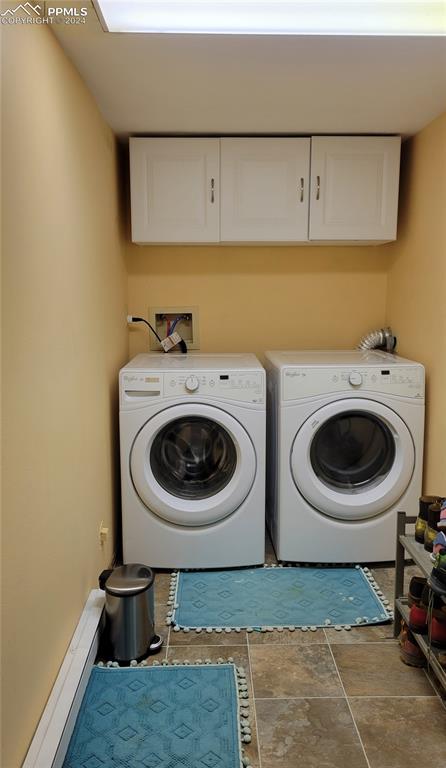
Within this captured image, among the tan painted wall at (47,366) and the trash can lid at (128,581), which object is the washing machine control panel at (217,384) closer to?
the tan painted wall at (47,366)

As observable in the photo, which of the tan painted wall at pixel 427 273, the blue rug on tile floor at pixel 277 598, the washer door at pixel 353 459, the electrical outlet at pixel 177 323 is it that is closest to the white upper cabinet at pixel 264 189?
the tan painted wall at pixel 427 273

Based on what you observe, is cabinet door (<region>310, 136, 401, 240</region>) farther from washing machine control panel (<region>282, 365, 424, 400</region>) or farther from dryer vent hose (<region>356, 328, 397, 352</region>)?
washing machine control panel (<region>282, 365, 424, 400</region>)

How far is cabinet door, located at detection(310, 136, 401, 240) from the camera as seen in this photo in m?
2.98

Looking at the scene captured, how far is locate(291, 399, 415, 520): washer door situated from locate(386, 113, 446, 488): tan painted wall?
0.16 metres

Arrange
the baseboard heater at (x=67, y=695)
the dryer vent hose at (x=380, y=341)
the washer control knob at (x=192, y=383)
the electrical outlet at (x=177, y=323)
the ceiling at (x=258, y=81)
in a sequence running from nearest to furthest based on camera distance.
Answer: the baseboard heater at (x=67, y=695) → the ceiling at (x=258, y=81) → the washer control knob at (x=192, y=383) → the dryer vent hose at (x=380, y=341) → the electrical outlet at (x=177, y=323)

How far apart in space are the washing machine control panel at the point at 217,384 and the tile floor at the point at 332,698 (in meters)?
0.95

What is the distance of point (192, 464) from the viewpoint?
2.90 metres

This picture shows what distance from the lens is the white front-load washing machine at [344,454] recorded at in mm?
2730

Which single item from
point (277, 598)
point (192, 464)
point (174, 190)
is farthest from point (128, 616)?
point (174, 190)

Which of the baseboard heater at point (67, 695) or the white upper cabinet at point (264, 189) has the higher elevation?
the white upper cabinet at point (264, 189)

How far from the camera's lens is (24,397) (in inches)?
59.3

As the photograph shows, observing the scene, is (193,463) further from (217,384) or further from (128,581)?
(128,581)

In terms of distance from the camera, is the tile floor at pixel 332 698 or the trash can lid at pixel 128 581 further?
the trash can lid at pixel 128 581

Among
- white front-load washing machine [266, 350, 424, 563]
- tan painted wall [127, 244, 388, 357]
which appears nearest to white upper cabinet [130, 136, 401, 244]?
tan painted wall [127, 244, 388, 357]
